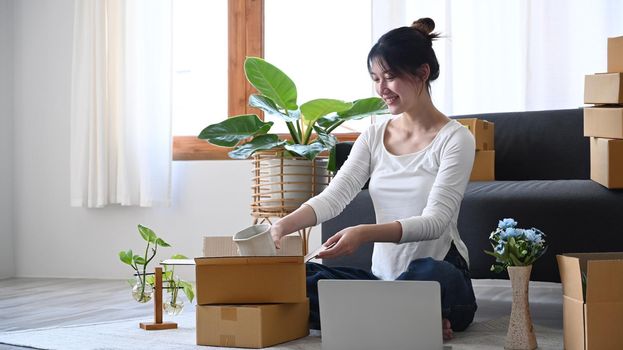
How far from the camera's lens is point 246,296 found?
2150mm

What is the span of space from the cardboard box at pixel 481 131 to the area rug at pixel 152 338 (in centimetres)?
80

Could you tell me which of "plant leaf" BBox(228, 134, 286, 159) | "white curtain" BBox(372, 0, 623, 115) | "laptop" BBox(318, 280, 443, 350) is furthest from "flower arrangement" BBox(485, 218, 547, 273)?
"white curtain" BBox(372, 0, 623, 115)

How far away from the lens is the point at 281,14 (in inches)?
178

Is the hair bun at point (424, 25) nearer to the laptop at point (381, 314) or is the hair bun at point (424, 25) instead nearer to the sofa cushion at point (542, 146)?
the laptop at point (381, 314)

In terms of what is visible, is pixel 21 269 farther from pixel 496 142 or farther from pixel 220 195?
pixel 496 142

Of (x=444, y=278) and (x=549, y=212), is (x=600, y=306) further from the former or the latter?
(x=549, y=212)

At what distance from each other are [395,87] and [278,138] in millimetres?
1290

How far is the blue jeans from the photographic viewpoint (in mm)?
2174

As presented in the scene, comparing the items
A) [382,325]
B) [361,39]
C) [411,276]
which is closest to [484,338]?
[411,276]

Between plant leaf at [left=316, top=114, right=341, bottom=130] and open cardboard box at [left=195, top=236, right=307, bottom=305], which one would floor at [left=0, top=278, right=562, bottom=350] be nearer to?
open cardboard box at [left=195, top=236, right=307, bottom=305]

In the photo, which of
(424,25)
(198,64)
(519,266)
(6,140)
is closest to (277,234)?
(519,266)

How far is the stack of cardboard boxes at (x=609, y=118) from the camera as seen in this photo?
8.11 feet

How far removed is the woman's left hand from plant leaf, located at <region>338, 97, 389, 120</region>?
4.94 feet

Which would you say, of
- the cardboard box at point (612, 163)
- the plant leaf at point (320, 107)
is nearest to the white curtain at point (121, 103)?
the plant leaf at point (320, 107)
